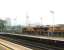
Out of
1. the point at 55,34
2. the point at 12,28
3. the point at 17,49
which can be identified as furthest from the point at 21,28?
the point at 17,49

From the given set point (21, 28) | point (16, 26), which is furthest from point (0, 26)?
point (21, 28)

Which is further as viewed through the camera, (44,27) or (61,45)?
(44,27)

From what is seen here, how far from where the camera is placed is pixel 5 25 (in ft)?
494

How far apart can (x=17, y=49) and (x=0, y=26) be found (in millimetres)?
126010

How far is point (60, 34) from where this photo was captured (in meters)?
69.2

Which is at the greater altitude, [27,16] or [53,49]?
[27,16]

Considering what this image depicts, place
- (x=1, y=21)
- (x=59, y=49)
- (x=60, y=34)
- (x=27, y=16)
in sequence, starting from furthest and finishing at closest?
1. (x=1, y=21)
2. (x=27, y=16)
3. (x=60, y=34)
4. (x=59, y=49)

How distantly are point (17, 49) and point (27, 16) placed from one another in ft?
214

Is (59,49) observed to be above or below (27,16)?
below

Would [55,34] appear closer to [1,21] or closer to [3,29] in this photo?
[3,29]

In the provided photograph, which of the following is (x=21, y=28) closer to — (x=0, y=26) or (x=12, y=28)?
(x=12, y=28)

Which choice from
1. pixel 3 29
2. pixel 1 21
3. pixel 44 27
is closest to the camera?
pixel 44 27

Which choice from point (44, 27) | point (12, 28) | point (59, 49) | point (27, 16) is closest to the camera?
point (59, 49)

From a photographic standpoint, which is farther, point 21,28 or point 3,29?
point 3,29
